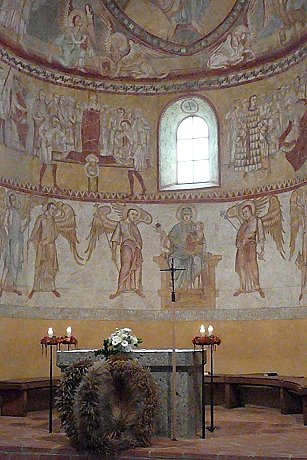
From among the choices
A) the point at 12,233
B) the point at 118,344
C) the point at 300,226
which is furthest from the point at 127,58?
the point at 118,344

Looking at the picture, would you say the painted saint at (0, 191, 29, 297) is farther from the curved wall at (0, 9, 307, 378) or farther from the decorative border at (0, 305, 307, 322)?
the decorative border at (0, 305, 307, 322)

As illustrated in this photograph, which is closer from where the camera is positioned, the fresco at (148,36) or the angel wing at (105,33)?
the fresco at (148,36)

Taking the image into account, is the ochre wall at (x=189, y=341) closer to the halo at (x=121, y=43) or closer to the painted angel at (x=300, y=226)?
the painted angel at (x=300, y=226)

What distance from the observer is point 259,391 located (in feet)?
60.8

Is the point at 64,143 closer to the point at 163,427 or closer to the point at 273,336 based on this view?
the point at 273,336

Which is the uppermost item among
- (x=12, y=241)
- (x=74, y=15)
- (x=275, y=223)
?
(x=74, y=15)

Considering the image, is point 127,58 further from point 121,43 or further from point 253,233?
point 253,233

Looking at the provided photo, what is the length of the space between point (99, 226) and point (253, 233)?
4389 mm

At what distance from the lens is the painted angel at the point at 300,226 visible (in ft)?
61.1

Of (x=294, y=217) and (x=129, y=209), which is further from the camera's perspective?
(x=129, y=209)

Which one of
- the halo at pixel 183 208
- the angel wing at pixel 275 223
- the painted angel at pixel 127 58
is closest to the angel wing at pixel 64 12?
the painted angel at pixel 127 58

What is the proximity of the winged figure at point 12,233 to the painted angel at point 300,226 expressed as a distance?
23.4 ft

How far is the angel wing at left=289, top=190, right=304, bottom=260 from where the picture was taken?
18922 mm

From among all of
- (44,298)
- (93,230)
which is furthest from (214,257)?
(44,298)
